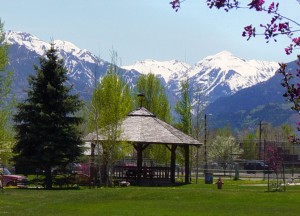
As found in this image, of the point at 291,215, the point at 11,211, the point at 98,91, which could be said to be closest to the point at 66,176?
the point at 98,91

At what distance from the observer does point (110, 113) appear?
33.0 meters

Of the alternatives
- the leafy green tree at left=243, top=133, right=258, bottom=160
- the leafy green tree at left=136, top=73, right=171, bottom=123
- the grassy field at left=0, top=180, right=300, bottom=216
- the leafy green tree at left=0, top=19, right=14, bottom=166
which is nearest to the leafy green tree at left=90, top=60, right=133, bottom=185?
the leafy green tree at left=0, top=19, right=14, bottom=166

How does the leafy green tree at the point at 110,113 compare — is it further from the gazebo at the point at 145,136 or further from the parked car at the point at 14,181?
the parked car at the point at 14,181

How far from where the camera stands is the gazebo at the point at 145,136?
114 ft

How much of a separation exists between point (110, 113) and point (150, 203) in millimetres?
11756

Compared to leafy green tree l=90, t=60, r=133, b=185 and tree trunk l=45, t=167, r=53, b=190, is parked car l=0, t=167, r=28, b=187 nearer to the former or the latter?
tree trunk l=45, t=167, r=53, b=190

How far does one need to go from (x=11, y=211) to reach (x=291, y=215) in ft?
27.9

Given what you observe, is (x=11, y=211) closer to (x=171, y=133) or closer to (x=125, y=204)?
(x=125, y=204)

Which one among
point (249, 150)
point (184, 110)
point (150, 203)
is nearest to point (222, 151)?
point (249, 150)

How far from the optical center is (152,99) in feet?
163

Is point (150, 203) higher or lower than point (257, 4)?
lower

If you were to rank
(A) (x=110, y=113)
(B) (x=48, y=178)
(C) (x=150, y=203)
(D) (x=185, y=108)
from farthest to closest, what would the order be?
(D) (x=185, y=108) < (A) (x=110, y=113) < (B) (x=48, y=178) < (C) (x=150, y=203)

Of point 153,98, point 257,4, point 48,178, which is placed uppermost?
point 153,98

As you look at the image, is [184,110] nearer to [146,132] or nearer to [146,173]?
[146,132]
